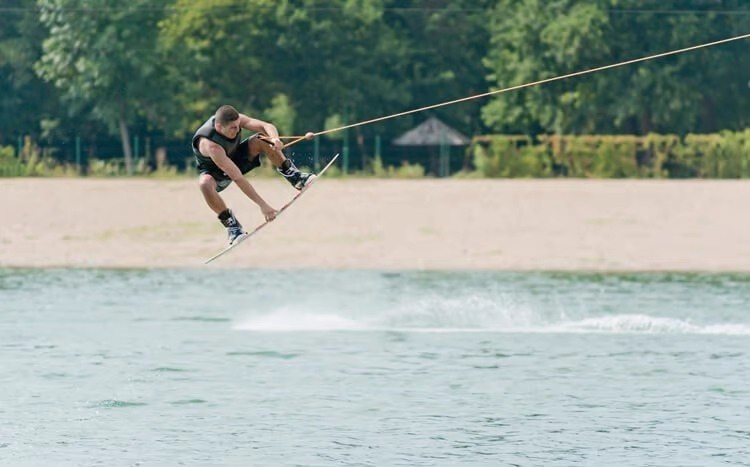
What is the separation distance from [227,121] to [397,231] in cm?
2195

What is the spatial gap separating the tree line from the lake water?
22.9 metres

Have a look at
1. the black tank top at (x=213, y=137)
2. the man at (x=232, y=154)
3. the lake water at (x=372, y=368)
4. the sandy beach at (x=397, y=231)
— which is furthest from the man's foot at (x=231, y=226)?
the sandy beach at (x=397, y=231)

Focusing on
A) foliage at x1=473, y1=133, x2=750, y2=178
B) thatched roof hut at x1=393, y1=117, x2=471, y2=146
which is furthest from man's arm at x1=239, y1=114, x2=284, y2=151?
thatched roof hut at x1=393, y1=117, x2=471, y2=146

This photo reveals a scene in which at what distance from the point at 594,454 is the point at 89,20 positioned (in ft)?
146

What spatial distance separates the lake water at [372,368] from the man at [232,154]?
2.59m

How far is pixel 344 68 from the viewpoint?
6400cm

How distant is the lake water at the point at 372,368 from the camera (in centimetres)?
1988

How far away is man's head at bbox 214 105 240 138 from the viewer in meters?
19.9

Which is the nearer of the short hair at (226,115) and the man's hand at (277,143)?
the short hair at (226,115)

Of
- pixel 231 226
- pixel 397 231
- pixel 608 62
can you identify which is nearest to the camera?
pixel 231 226

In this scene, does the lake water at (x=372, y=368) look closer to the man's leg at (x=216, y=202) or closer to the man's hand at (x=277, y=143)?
the man's leg at (x=216, y=202)

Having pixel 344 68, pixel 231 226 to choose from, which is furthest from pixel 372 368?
pixel 344 68

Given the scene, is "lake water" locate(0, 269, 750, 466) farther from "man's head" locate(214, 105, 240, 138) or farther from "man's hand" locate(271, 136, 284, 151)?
"man's head" locate(214, 105, 240, 138)

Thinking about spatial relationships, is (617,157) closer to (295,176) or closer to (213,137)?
(295,176)
